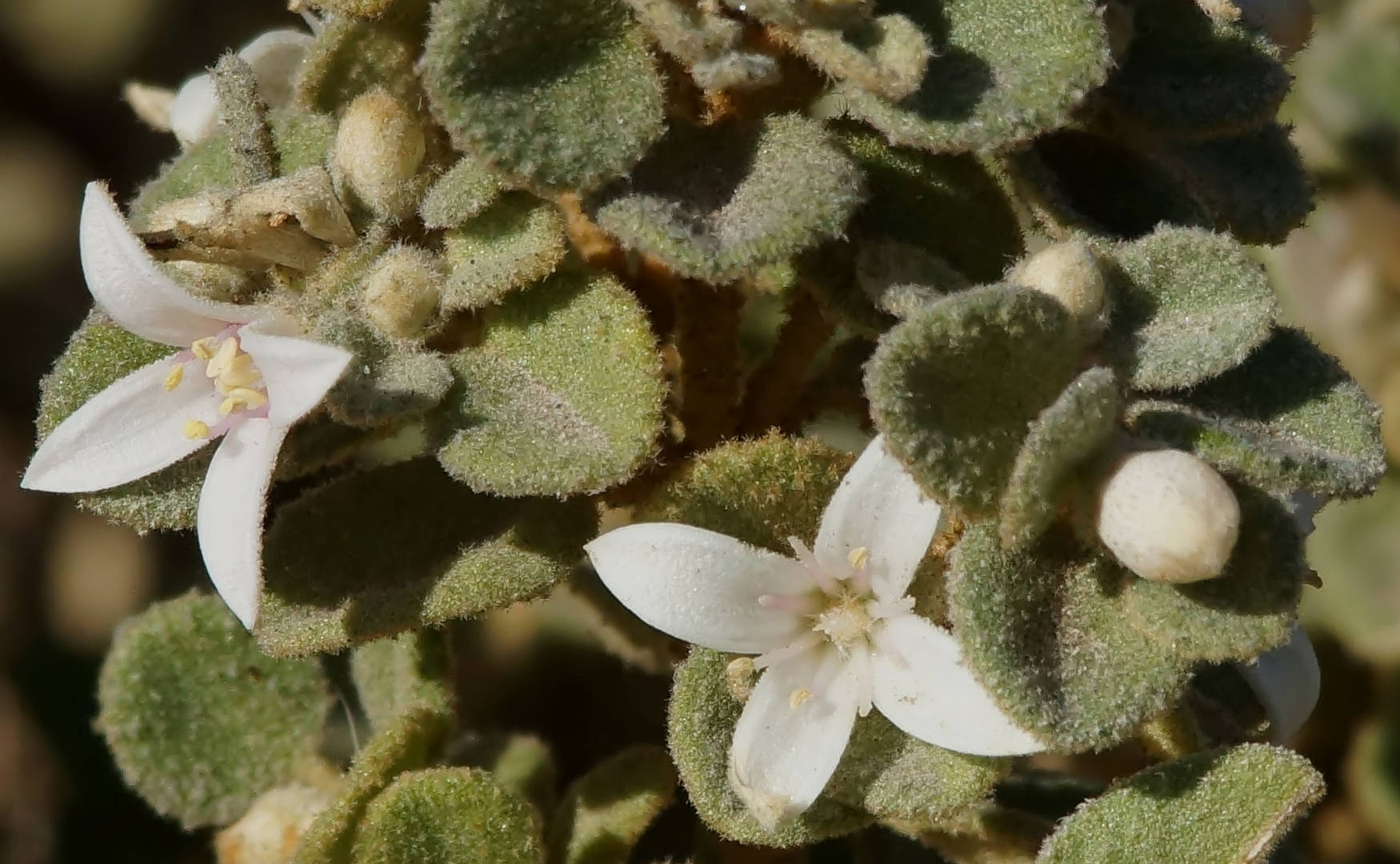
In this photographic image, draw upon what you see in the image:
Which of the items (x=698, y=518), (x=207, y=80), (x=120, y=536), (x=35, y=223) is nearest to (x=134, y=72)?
(x=35, y=223)

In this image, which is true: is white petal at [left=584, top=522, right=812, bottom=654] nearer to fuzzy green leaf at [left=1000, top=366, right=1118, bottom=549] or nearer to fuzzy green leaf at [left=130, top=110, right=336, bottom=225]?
fuzzy green leaf at [left=1000, top=366, right=1118, bottom=549]

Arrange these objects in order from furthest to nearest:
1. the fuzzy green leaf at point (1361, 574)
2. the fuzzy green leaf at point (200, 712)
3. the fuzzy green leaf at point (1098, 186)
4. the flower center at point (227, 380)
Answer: the fuzzy green leaf at point (1361, 574)
the fuzzy green leaf at point (200, 712)
the fuzzy green leaf at point (1098, 186)
the flower center at point (227, 380)

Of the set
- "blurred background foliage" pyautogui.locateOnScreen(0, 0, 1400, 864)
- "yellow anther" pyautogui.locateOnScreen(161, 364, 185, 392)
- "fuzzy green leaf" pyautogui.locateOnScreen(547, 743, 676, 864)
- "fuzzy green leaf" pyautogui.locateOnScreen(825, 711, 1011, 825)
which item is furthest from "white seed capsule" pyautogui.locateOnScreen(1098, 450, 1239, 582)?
"blurred background foliage" pyautogui.locateOnScreen(0, 0, 1400, 864)

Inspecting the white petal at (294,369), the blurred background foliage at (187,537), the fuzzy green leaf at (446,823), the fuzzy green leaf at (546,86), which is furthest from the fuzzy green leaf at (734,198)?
the blurred background foliage at (187,537)

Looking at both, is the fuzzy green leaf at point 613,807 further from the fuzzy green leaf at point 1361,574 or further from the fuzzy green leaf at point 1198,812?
the fuzzy green leaf at point 1361,574

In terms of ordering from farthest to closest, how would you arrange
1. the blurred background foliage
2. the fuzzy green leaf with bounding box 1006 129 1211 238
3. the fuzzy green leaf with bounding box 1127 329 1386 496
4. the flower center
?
the blurred background foliage < the fuzzy green leaf with bounding box 1006 129 1211 238 < the flower center < the fuzzy green leaf with bounding box 1127 329 1386 496

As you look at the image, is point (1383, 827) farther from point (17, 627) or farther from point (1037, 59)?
point (17, 627)
